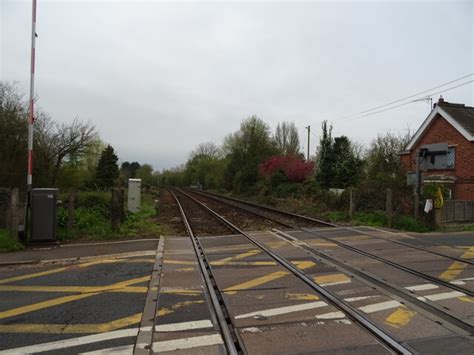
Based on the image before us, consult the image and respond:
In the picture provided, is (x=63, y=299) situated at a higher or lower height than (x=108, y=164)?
lower

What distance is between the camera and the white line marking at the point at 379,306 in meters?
4.93

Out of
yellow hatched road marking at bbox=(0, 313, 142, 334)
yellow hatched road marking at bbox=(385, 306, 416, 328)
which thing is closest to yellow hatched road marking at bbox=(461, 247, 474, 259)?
yellow hatched road marking at bbox=(385, 306, 416, 328)

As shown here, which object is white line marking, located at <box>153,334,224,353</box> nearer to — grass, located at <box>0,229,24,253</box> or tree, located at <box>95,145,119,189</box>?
grass, located at <box>0,229,24,253</box>

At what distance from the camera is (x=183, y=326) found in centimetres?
445

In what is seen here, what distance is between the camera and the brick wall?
63.8 feet

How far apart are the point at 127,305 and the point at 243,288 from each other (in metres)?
1.78

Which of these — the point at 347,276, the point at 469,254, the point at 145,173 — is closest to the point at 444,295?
the point at 347,276

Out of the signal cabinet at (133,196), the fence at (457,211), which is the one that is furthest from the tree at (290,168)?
the fence at (457,211)

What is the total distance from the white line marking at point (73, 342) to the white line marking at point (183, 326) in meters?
0.29

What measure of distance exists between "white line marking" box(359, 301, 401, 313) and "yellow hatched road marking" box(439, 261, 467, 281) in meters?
1.86

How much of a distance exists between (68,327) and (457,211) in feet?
49.1

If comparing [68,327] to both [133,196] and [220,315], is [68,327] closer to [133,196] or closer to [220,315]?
[220,315]

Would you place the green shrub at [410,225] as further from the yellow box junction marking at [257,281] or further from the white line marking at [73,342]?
the white line marking at [73,342]

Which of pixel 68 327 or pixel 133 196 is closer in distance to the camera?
pixel 68 327
